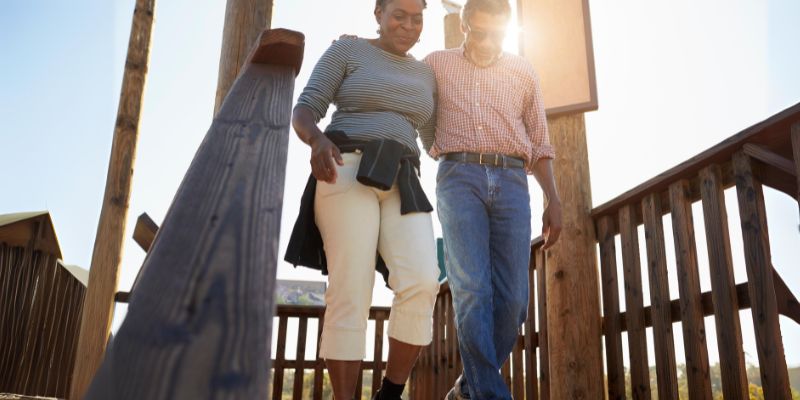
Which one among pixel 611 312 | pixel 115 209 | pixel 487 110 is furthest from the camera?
pixel 115 209

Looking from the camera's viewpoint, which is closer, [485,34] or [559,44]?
[485,34]

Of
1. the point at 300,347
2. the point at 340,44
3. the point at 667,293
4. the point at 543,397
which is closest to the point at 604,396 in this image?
the point at 543,397

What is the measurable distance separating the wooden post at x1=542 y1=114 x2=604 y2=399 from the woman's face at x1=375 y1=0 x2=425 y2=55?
148 cm

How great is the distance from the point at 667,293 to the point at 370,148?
4.66 feet

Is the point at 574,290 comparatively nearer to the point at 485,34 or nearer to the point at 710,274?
the point at 710,274

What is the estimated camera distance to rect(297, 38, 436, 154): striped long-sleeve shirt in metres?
2.19

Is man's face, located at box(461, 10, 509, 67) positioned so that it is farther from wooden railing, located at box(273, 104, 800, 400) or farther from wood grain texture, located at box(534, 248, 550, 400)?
wood grain texture, located at box(534, 248, 550, 400)

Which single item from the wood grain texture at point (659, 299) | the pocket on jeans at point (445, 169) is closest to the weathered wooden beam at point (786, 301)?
the wood grain texture at point (659, 299)

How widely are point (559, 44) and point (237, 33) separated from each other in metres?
1.97

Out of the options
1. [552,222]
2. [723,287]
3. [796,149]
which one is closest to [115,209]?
[552,222]

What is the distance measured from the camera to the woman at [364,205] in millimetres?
1950

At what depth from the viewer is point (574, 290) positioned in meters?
3.22

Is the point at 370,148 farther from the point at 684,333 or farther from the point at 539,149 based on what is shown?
the point at 684,333

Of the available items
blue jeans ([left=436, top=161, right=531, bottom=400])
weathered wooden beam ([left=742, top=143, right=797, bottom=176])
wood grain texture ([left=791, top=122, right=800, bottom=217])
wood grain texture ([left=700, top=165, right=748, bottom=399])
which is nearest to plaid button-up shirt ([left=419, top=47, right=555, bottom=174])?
blue jeans ([left=436, top=161, right=531, bottom=400])
